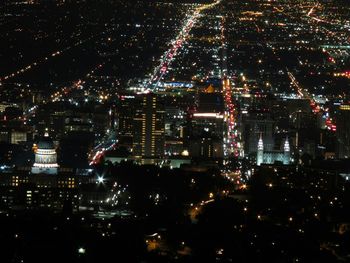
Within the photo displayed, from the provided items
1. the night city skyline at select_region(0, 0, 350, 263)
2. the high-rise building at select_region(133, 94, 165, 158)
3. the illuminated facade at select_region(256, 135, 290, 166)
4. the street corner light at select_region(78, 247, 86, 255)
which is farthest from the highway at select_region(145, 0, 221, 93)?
the street corner light at select_region(78, 247, 86, 255)

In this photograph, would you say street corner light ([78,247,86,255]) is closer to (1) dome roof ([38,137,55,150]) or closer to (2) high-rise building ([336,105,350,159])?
(1) dome roof ([38,137,55,150])

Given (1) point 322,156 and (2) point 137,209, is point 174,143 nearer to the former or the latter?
(1) point 322,156

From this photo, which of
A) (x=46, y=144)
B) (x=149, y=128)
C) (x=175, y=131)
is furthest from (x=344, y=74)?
(x=46, y=144)

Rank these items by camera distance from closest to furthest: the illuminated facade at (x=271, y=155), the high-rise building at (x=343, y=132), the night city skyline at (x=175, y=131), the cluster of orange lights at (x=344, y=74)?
the night city skyline at (x=175, y=131) < the illuminated facade at (x=271, y=155) < the high-rise building at (x=343, y=132) < the cluster of orange lights at (x=344, y=74)

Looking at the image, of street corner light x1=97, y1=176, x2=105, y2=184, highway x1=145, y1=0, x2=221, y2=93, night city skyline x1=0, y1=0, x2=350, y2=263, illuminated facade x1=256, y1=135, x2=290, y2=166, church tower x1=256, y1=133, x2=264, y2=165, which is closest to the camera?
night city skyline x1=0, y1=0, x2=350, y2=263

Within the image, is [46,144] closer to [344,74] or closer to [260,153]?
[260,153]

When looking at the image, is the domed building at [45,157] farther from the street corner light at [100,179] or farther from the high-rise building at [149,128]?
the high-rise building at [149,128]

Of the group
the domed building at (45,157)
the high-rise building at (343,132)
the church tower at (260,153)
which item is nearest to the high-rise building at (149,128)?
the church tower at (260,153)
